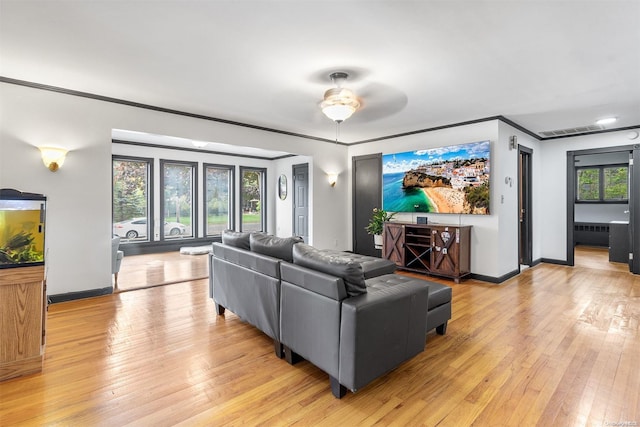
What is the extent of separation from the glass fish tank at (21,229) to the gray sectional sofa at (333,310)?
4.98 ft

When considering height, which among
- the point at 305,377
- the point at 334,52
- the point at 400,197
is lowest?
the point at 305,377

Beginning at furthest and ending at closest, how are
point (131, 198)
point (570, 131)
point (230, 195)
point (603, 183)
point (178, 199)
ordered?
point (230, 195), point (603, 183), point (178, 199), point (131, 198), point (570, 131)

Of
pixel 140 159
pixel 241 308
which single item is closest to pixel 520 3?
pixel 241 308

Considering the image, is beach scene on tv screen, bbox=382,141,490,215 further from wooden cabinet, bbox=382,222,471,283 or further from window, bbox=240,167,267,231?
window, bbox=240,167,267,231

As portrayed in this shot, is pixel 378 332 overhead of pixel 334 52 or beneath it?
beneath

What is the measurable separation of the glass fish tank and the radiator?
10.8 meters

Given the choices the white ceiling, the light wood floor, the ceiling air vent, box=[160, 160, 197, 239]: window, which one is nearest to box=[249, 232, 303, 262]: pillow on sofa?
the light wood floor

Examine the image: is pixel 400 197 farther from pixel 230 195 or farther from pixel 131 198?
pixel 131 198

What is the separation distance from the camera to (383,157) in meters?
6.35

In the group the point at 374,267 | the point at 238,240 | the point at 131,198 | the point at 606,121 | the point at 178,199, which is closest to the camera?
the point at 238,240

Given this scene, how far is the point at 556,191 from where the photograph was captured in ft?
20.7

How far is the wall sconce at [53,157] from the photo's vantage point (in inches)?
144

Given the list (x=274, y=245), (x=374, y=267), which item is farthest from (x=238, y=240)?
(x=374, y=267)

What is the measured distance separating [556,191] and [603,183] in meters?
3.32
